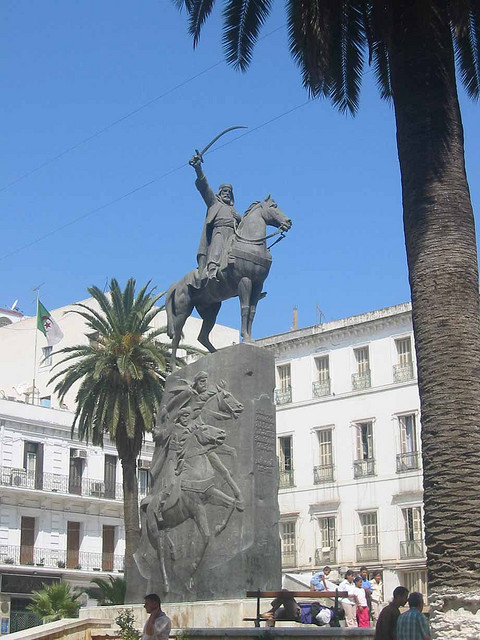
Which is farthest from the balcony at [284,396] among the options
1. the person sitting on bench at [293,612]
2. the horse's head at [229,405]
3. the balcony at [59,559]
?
the person sitting on bench at [293,612]

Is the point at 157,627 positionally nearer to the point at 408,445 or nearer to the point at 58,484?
the point at 408,445

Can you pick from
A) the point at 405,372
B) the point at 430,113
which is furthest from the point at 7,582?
the point at 430,113

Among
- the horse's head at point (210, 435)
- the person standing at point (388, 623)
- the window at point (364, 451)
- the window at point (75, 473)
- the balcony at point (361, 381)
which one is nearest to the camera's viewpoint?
the person standing at point (388, 623)

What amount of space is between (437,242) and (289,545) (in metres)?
41.4

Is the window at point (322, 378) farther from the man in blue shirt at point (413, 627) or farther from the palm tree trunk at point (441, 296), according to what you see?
the man in blue shirt at point (413, 627)

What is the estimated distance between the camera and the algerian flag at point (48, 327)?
196ft

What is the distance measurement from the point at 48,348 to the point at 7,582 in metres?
17.1

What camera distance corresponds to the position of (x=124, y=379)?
129 feet

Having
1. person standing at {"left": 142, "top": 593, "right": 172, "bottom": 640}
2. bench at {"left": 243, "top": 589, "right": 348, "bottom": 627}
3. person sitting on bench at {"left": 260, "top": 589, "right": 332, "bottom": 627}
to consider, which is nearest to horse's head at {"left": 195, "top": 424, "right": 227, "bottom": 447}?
bench at {"left": 243, "top": 589, "right": 348, "bottom": 627}

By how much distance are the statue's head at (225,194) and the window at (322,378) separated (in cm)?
3454

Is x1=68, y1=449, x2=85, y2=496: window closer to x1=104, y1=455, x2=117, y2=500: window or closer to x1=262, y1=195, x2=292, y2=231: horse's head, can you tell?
x1=104, y1=455, x2=117, y2=500: window

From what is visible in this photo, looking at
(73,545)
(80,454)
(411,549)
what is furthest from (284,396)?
(73,545)

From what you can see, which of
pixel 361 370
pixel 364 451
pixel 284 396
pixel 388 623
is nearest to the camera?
pixel 388 623

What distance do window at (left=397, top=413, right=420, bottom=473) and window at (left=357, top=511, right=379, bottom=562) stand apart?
2.71m
